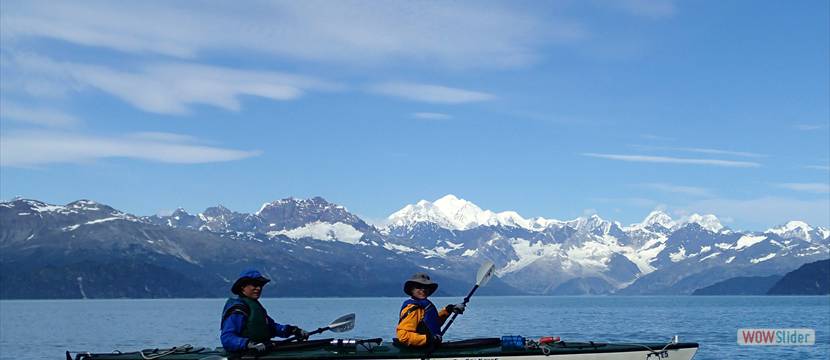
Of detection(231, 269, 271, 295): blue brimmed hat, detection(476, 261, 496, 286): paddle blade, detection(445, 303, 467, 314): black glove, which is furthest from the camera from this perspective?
detection(476, 261, 496, 286): paddle blade

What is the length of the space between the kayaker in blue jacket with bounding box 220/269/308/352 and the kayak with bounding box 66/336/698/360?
0.47 meters

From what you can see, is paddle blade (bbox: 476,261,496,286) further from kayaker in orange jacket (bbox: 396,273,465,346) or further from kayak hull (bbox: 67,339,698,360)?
kayaker in orange jacket (bbox: 396,273,465,346)

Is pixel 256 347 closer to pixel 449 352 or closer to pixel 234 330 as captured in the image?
pixel 234 330

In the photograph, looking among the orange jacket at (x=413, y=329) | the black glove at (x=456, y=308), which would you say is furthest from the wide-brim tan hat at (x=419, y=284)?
the black glove at (x=456, y=308)

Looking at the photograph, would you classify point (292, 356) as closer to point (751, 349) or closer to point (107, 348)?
point (751, 349)

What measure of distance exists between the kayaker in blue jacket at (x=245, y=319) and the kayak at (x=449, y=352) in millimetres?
472

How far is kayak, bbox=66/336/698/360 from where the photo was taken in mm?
21562

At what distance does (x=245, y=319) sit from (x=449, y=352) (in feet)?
16.2

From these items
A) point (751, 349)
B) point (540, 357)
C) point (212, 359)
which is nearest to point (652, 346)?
point (540, 357)

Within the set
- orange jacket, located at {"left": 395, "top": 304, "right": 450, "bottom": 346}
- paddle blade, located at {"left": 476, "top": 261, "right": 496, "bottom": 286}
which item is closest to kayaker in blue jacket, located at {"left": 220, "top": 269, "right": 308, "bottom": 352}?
orange jacket, located at {"left": 395, "top": 304, "right": 450, "bottom": 346}

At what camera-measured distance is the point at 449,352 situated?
71.4 ft

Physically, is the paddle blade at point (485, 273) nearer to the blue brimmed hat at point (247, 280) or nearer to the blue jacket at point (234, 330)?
the blue brimmed hat at point (247, 280)

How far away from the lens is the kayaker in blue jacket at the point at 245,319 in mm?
20578

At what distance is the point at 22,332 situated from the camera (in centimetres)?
9856
